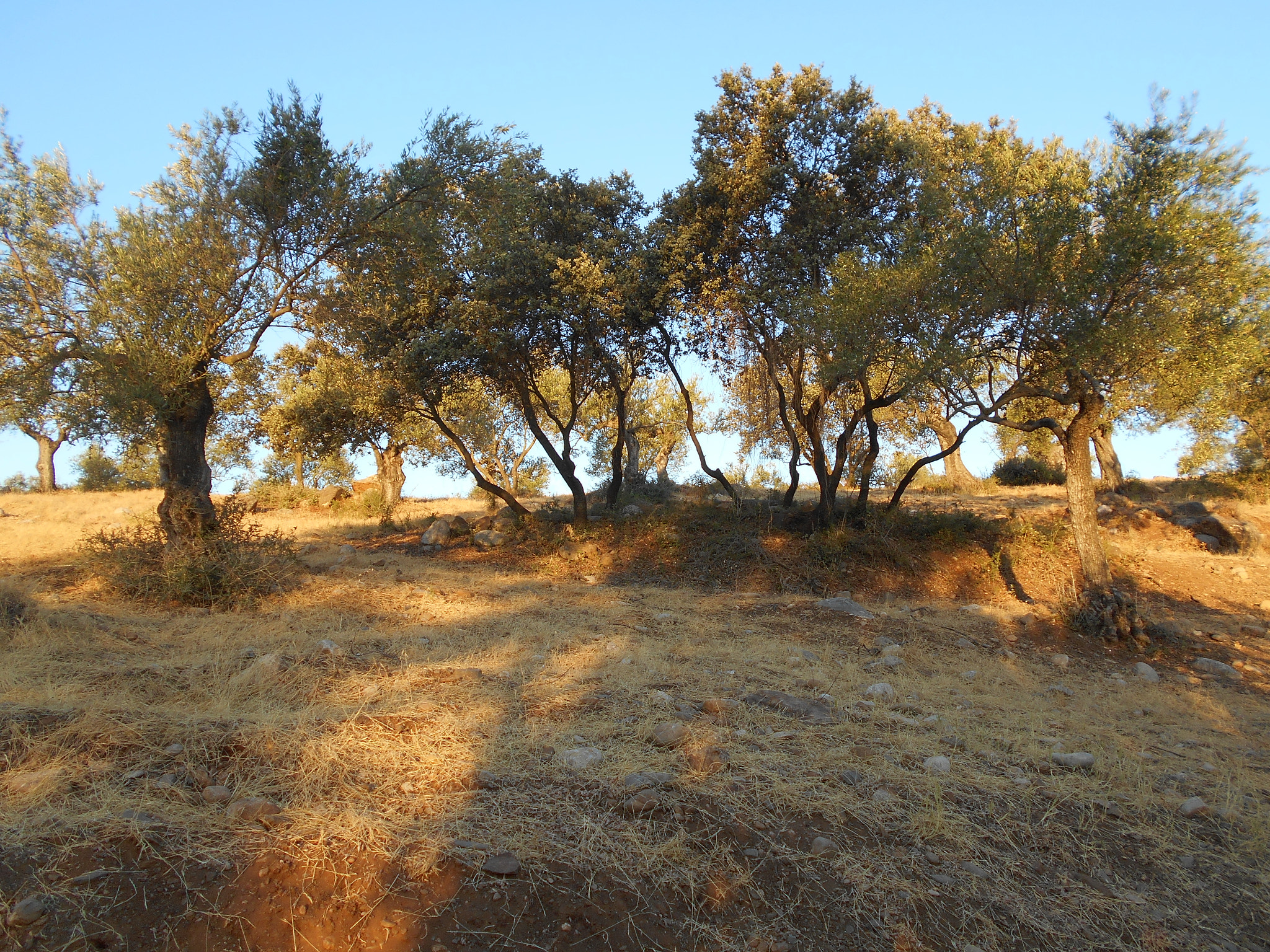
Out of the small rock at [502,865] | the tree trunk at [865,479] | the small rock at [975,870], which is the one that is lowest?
the small rock at [975,870]

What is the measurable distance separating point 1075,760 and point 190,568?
31.9 feet

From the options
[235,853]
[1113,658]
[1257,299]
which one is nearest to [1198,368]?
[1257,299]

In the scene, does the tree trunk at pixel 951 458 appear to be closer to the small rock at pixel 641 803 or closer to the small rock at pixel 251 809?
the small rock at pixel 641 803

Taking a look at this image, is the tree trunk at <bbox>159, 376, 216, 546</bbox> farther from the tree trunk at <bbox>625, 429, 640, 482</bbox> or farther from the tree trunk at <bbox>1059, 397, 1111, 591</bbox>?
the tree trunk at <bbox>625, 429, 640, 482</bbox>

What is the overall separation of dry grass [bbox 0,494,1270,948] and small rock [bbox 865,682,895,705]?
0.11 m

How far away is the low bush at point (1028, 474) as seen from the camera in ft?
76.6

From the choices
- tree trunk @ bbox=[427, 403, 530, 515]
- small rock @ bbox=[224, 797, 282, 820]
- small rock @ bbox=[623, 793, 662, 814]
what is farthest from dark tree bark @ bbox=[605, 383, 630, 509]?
small rock @ bbox=[224, 797, 282, 820]

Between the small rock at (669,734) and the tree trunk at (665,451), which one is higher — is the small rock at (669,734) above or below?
below

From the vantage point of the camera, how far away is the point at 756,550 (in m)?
14.3

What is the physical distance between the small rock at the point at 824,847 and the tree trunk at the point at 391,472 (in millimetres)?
19890

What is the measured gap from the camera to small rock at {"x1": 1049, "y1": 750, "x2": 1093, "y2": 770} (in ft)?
17.2

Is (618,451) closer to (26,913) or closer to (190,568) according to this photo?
(190,568)

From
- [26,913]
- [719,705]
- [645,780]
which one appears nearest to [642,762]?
[645,780]

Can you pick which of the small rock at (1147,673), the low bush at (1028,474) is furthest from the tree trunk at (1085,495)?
the low bush at (1028,474)
